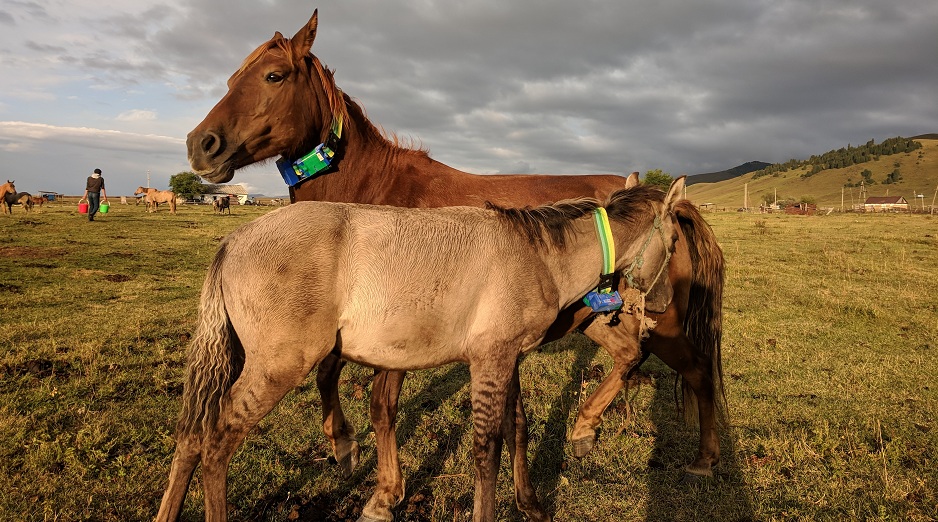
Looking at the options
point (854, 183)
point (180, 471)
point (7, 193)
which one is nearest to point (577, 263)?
point (180, 471)

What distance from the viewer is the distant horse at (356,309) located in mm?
2799

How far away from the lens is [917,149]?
153375 millimetres

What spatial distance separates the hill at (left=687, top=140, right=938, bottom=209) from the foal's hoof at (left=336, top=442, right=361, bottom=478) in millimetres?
118190

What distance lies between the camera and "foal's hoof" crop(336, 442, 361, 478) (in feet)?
13.7

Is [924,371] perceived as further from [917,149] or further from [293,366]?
[917,149]

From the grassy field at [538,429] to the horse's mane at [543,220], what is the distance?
2023mm

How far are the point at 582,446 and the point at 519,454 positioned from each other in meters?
1.08

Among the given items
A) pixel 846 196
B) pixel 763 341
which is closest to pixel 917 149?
pixel 846 196

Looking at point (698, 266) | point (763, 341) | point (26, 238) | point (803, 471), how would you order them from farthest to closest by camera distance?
1. point (26, 238)
2. point (763, 341)
3. point (698, 266)
4. point (803, 471)

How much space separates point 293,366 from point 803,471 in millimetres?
4147

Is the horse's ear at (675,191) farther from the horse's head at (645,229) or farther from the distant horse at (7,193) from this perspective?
the distant horse at (7,193)

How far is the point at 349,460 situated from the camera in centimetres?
423

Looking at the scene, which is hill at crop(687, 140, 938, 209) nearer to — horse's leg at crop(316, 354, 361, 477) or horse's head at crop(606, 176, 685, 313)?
horse's head at crop(606, 176, 685, 313)

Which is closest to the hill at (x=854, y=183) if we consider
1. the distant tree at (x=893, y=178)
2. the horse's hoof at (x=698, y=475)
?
the distant tree at (x=893, y=178)
